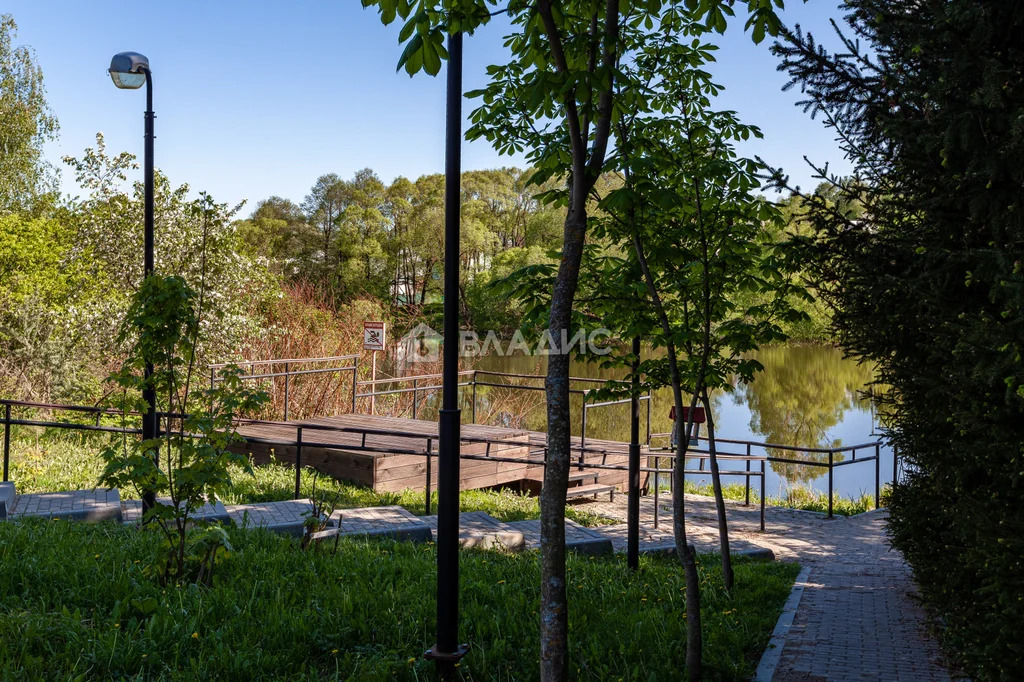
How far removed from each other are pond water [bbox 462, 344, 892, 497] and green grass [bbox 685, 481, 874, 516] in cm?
48

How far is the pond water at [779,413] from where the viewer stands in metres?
18.2

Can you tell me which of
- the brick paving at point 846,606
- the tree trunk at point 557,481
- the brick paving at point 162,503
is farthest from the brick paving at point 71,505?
the brick paving at point 846,606

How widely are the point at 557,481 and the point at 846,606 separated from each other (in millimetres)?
3563

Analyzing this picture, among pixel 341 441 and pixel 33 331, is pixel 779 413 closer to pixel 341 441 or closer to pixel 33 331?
pixel 341 441

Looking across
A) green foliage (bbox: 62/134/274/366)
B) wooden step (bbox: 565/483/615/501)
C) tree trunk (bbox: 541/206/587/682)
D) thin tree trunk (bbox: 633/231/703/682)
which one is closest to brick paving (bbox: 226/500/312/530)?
thin tree trunk (bbox: 633/231/703/682)

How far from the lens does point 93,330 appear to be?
14.3 m

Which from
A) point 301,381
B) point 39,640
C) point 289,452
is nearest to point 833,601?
point 39,640

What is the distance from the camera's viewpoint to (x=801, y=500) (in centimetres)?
1434

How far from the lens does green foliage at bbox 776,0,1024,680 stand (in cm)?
320

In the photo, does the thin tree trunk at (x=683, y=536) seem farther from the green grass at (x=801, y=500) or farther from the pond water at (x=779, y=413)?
the pond water at (x=779, y=413)

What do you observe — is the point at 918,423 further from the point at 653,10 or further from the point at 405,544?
the point at 405,544

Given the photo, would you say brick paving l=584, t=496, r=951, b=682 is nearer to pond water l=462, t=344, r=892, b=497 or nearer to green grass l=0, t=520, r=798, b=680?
green grass l=0, t=520, r=798, b=680

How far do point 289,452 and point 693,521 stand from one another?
18.2ft

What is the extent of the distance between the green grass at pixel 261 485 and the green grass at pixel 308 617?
3275mm
